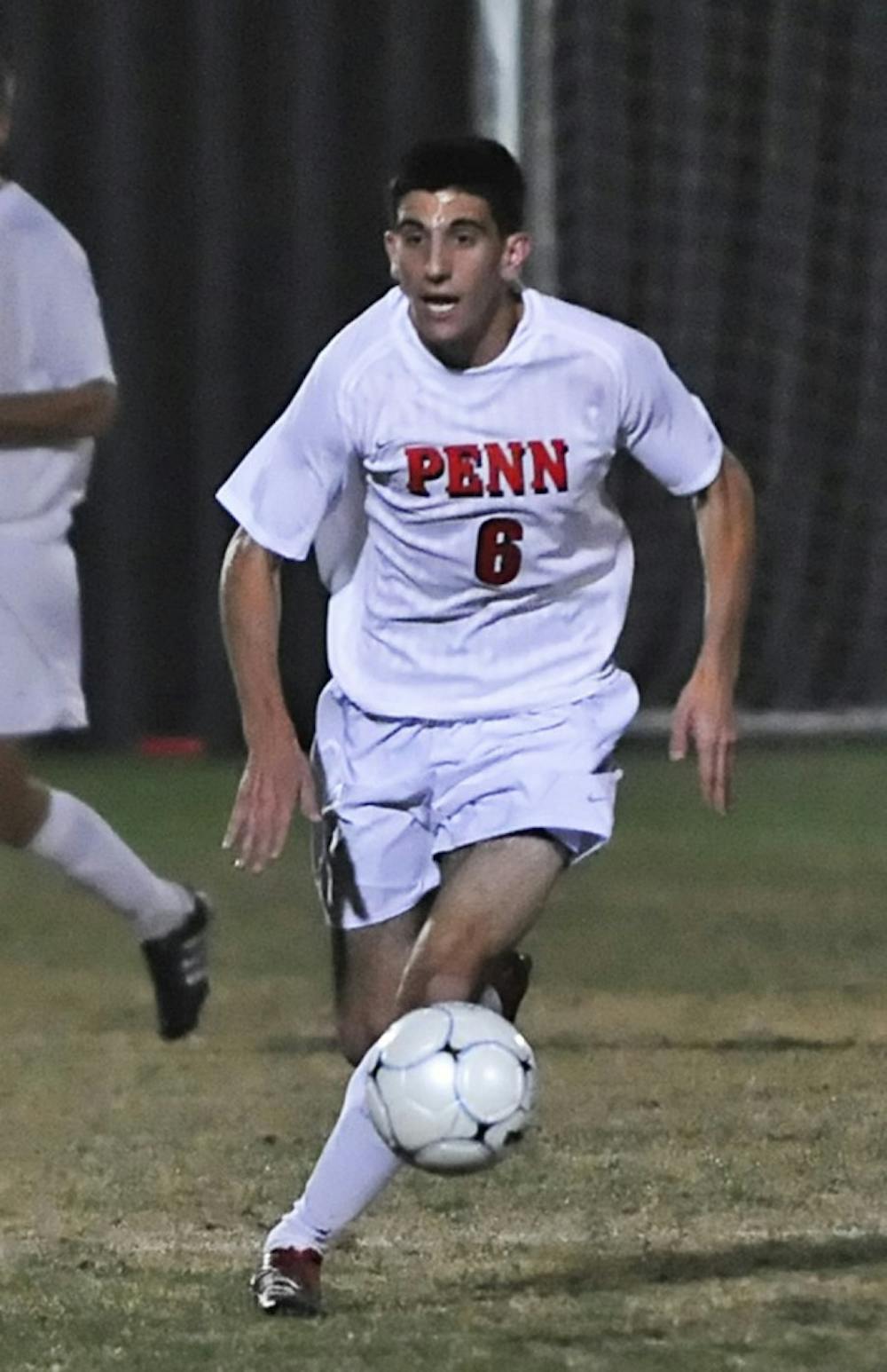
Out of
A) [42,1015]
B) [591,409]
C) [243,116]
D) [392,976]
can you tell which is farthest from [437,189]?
[243,116]

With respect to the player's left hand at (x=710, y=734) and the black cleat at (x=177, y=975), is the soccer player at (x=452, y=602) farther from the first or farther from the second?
the black cleat at (x=177, y=975)

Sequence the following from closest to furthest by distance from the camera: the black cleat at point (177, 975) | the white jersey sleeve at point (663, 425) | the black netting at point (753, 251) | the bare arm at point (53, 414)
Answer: the white jersey sleeve at point (663, 425), the bare arm at point (53, 414), the black cleat at point (177, 975), the black netting at point (753, 251)

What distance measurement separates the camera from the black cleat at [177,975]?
245 inches

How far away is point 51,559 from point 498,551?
5.22 ft

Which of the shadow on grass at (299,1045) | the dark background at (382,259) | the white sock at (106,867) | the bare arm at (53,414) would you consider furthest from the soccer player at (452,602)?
the dark background at (382,259)

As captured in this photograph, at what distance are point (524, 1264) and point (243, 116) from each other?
766 centimetres

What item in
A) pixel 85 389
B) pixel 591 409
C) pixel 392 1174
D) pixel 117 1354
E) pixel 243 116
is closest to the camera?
pixel 117 1354

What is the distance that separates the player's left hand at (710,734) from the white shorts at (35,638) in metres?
1.76

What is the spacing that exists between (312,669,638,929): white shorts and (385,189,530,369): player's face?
58 cm

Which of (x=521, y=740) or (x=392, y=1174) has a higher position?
(x=521, y=740)

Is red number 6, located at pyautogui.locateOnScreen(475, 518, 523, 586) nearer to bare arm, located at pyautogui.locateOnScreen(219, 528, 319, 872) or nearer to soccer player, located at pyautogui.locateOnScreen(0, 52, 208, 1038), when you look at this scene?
bare arm, located at pyautogui.locateOnScreen(219, 528, 319, 872)

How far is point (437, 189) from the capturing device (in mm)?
4441

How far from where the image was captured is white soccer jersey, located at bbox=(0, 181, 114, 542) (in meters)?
5.83

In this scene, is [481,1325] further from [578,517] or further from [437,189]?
[437,189]
